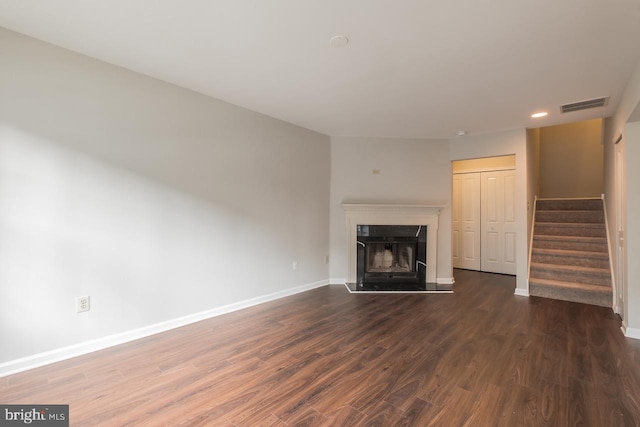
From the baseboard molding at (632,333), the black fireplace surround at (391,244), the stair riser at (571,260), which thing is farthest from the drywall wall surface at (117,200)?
the stair riser at (571,260)

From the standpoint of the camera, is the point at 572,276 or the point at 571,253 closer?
the point at 572,276

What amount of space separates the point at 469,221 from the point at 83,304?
6271mm

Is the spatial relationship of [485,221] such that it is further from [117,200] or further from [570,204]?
[117,200]

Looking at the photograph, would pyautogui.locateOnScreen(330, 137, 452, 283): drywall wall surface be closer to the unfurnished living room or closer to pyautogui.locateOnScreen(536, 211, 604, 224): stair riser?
the unfurnished living room

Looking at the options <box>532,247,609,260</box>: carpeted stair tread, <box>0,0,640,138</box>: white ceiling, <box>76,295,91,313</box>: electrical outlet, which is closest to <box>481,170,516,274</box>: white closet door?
<box>532,247,609,260</box>: carpeted stair tread

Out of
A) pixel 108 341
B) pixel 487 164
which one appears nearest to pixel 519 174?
pixel 487 164

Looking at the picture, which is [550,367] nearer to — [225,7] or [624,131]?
[624,131]

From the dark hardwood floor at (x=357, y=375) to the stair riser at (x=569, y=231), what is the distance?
6.16 ft

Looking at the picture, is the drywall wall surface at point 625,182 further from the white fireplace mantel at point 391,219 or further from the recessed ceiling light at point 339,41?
the recessed ceiling light at point 339,41

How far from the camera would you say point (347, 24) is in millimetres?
1874

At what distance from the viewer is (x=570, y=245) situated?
4.50 meters

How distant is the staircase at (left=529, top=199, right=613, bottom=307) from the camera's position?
385 cm

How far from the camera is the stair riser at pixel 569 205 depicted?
4918 millimetres

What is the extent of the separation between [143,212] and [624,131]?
477 cm
